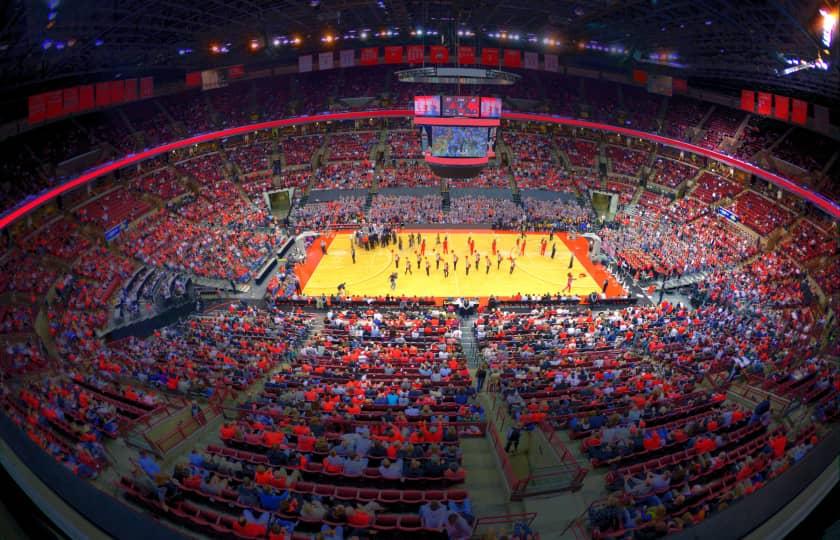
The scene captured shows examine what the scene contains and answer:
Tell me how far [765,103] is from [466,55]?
25550 mm

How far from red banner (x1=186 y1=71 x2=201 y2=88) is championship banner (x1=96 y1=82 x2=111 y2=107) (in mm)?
9036

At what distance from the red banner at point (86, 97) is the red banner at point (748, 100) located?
47.3m

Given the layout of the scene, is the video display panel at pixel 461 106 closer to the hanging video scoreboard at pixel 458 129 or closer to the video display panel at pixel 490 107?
the hanging video scoreboard at pixel 458 129

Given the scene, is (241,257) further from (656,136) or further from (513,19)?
(656,136)

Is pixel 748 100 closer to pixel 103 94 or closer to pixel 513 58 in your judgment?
pixel 513 58

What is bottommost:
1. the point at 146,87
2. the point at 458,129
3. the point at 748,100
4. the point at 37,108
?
the point at 458,129

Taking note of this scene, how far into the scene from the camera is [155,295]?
2833 centimetres

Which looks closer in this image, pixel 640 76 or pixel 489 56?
pixel 640 76

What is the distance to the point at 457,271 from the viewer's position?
35.0 metres

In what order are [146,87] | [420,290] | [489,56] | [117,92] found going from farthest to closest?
[489,56] → [146,87] → [117,92] → [420,290]

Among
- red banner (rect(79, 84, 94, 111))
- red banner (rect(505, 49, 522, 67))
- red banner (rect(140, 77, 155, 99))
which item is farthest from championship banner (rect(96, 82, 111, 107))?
red banner (rect(505, 49, 522, 67))

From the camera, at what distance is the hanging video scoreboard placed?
1390 inches

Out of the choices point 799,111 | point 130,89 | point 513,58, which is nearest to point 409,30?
point 513,58

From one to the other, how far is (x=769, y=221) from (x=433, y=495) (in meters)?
37.1
